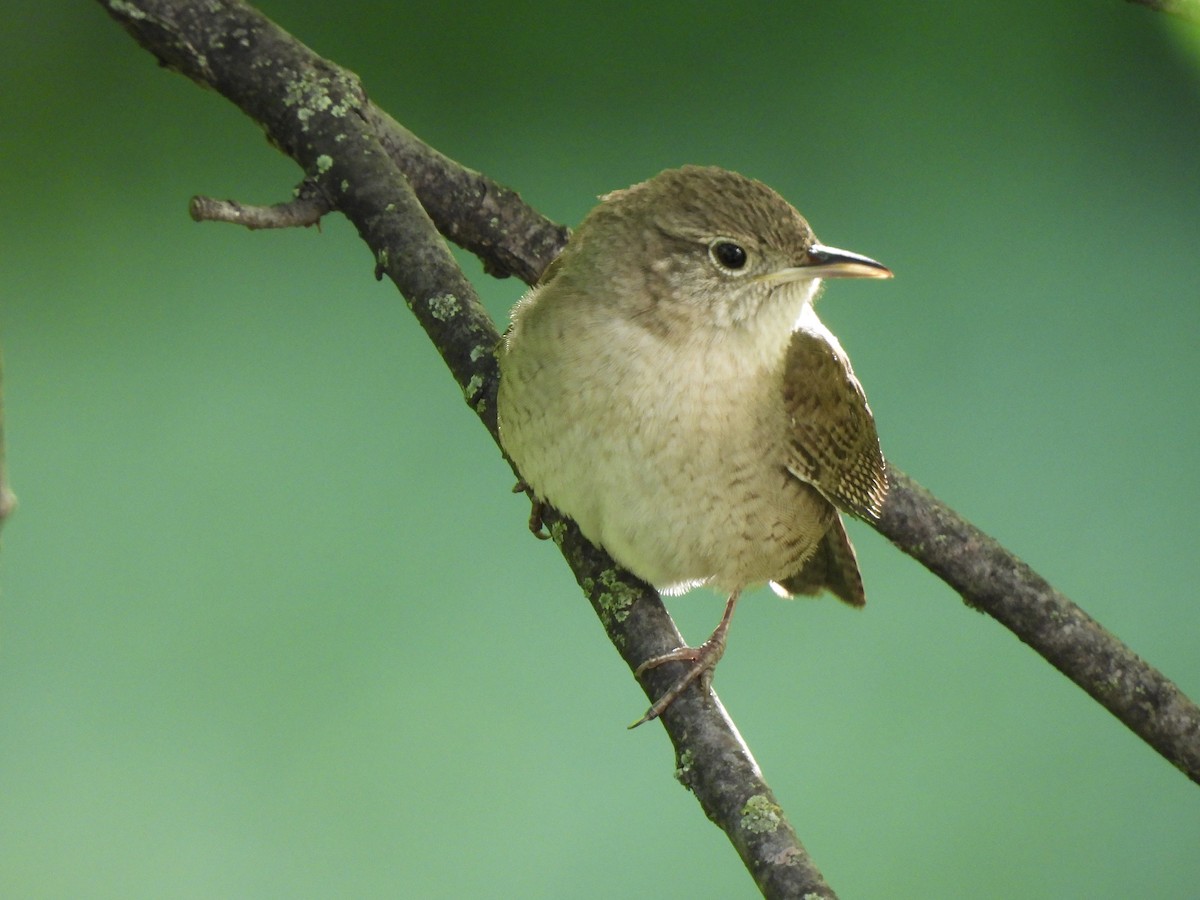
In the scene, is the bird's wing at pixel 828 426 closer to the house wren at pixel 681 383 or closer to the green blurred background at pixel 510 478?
the house wren at pixel 681 383

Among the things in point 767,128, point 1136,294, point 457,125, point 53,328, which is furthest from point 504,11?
point 1136,294

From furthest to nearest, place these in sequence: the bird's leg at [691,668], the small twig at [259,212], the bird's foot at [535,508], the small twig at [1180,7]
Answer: the bird's foot at [535,508] < the small twig at [259,212] < the bird's leg at [691,668] < the small twig at [1180,7]

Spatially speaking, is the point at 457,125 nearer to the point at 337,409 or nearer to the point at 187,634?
the point at 337,409

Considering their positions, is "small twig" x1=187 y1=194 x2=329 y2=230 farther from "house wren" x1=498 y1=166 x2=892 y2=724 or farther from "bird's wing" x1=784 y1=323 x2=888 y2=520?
"bird's wing" x1=784 y1=323 x2=888 y2=520

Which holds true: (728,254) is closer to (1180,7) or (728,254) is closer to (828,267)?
(828,267)

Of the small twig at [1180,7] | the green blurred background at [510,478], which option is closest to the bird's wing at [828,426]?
the small twig at [1180,7]

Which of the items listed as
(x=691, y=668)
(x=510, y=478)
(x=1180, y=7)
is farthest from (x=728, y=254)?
(x=510, y=478)
